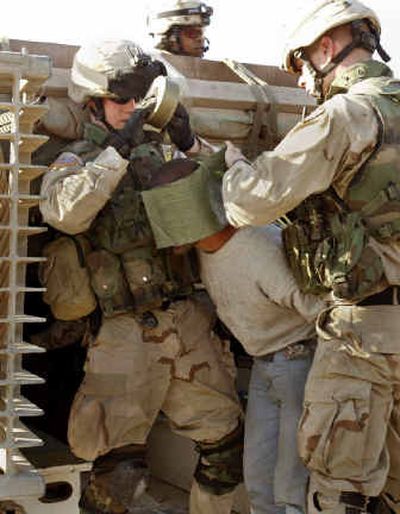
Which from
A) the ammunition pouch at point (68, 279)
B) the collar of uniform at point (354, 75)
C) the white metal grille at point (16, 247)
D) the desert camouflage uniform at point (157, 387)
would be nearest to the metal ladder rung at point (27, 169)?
the white metal grille at point (16, 247)

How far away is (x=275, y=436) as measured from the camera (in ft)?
12.4

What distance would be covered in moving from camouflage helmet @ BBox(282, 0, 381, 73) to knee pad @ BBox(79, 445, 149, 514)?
1.58 metres

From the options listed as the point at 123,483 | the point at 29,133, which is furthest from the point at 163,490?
the point at 29,133

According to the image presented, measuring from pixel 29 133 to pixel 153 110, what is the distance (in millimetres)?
756

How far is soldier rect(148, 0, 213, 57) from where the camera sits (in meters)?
6.47

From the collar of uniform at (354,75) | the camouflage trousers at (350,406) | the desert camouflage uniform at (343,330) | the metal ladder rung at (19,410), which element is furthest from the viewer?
the collar of uniform at (354,75)

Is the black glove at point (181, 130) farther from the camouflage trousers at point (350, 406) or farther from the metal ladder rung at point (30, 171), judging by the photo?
the camouflage trousers at point (350, 406)

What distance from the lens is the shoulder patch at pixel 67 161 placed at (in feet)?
12.3

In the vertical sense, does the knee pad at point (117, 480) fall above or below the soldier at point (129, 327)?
below

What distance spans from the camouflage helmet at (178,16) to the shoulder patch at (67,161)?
2.96 m

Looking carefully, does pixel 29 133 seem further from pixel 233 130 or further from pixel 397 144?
pixel 233 130

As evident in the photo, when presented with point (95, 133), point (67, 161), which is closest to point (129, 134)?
point (95, 133)

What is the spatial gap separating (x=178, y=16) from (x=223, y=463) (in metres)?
3.43

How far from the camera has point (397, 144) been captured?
3311mm
